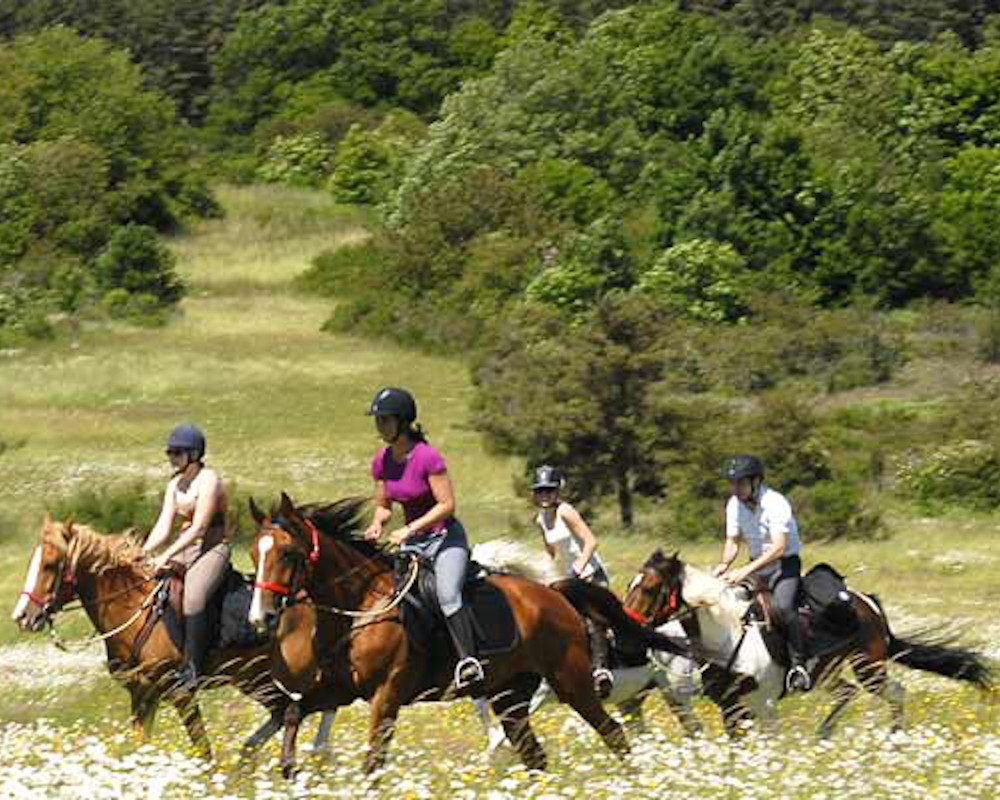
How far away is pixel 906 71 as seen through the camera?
292 ft

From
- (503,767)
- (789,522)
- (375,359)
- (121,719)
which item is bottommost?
(375,359)

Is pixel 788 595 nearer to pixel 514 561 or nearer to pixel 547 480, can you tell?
pixel 514 561

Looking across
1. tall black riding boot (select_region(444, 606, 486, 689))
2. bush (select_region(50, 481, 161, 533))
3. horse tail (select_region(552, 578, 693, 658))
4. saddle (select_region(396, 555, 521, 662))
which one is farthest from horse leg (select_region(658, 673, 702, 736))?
bush (select_region(50, 481, 161, 533))

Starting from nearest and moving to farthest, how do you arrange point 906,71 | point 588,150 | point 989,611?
1. point 989,611
2. point 588,150
3. point 906,71

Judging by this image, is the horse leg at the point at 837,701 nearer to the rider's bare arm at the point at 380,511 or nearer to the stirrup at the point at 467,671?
the stirrup at the point at 467,671

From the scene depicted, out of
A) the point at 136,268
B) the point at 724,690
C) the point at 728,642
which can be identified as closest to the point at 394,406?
the point at 728,642

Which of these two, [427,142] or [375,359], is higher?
[427,142]

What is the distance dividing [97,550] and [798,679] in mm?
5129

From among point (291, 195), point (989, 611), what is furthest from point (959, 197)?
point (989, 611)

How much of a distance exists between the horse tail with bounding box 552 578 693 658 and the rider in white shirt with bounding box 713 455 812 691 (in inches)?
26.8

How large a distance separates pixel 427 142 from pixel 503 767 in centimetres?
7295

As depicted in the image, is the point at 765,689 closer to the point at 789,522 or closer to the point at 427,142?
the point at 789,522

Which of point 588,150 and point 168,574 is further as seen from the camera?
point 588,150

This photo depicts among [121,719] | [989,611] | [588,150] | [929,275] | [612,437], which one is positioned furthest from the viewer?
[588,150]
